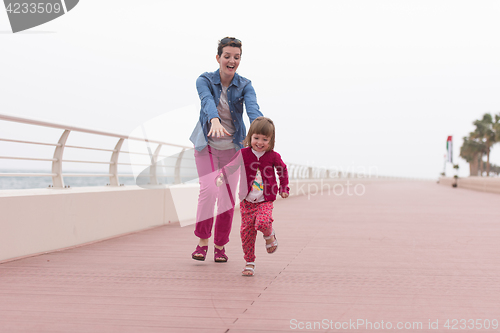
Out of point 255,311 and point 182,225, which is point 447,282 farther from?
point 182,225

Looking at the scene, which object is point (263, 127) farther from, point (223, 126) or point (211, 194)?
point (211, 194)

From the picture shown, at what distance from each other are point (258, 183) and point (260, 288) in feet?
2.89

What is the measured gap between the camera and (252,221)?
4.35 m

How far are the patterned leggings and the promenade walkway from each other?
0.85ft

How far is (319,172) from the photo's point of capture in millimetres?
29578

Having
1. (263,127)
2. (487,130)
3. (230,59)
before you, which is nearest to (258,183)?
(263,127)

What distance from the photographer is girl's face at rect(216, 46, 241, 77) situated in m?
4.54

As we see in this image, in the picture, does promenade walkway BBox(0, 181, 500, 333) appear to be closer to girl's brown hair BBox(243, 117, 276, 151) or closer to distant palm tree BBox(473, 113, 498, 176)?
girl's brown hair BBox(243, 117, 276, 151)

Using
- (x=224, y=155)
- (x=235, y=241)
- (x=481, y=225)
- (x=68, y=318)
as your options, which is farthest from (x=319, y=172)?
(x=68, y=318)

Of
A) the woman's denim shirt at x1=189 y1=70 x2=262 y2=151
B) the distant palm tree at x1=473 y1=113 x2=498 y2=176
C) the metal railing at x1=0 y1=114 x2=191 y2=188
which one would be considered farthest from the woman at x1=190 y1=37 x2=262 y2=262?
the distant palm tree at x1=473 y1=113 x2=498 y2=176

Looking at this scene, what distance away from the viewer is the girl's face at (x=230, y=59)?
4.54 metres

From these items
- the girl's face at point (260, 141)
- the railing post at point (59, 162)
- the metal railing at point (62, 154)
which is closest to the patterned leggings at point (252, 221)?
the girl's face at point (260, 141)

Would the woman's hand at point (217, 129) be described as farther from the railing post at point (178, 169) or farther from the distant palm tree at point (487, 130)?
the distant palm tree at point (487, 130)

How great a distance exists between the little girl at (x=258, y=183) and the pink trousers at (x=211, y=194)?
0.39 m
